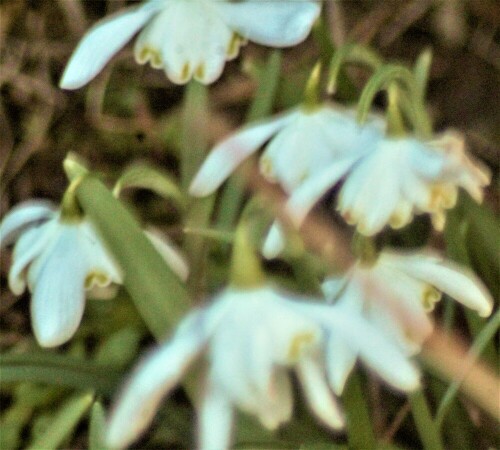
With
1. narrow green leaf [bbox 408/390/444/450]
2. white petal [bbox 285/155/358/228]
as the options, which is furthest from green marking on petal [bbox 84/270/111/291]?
narrow green leaf [bbox 408/390/444/450]

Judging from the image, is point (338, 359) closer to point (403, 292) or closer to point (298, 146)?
point (403, 292)

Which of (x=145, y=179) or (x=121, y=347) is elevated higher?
(x=145, y=179)

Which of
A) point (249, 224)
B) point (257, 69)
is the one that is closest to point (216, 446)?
point (249, 224)

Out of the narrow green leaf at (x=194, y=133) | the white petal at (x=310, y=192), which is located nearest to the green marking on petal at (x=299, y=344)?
the white petal at (x=310, y=192)

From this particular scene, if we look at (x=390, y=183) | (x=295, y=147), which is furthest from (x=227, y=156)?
(x=390, y=183)

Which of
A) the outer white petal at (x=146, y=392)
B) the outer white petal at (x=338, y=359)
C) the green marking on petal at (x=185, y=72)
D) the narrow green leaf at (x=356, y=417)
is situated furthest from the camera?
the green marking on petal at (x=185, y=72)

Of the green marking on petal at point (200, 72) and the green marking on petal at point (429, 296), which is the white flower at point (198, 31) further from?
the green marking on petal at point (429, 296)

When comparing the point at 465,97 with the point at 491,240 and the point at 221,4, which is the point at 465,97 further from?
the point at 221,4
